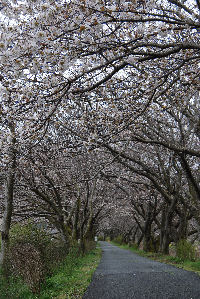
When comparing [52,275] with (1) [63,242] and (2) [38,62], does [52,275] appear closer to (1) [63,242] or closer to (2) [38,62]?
(1) [63,242]

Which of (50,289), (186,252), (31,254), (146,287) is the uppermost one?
(31,254)

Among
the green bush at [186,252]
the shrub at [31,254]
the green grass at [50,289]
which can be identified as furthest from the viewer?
the green bush at [186,252]

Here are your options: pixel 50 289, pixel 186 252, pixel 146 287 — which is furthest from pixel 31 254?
pixel 186 252

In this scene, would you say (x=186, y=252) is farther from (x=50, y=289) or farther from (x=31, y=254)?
(x=31, y=254)

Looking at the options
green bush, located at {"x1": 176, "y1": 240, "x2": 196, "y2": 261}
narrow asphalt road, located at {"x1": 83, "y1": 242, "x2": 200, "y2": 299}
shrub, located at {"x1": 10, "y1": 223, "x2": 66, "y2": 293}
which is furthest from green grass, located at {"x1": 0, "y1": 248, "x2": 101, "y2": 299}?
green bush, located at {"x1": 176, "y1": 240, "x2": 196, "y2": 261}

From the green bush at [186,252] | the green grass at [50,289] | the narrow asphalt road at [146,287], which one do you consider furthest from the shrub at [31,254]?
the green bush at [186,252]

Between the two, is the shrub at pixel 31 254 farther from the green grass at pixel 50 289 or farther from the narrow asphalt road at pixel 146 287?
the narrow asphalt road at pixel 146 287

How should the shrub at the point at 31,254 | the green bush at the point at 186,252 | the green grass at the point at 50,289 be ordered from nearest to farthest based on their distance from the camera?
1. the green grass at the point at 50,289
2. the shrub at the point at 31,254
3. the green bush at the point at 186,252

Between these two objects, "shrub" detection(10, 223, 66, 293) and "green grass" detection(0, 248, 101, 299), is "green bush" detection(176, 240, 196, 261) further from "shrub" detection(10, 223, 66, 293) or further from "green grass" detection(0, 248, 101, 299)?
"shrub" detection(10, 223, 66, 293)

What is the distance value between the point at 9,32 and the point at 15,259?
19.8ft

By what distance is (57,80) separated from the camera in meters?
4.36

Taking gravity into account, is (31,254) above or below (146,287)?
above

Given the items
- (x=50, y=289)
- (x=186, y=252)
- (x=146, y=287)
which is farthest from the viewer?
(x=186, y=252)

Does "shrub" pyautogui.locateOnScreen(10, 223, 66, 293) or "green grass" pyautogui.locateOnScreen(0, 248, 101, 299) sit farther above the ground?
"shrub" pyautogui.locateOnScreen(10, 223, 66, 293)
